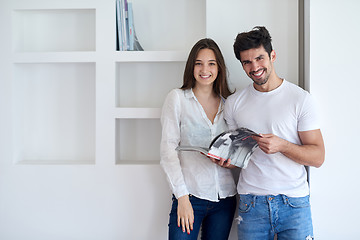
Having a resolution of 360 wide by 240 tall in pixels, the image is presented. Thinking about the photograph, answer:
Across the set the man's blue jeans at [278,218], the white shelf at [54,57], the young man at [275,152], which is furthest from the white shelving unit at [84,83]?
the man's blue jeans at [278,218]

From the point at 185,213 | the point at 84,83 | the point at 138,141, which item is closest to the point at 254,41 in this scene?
the point at 185,213

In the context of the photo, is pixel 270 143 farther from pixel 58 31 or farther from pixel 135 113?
pixel 58 31

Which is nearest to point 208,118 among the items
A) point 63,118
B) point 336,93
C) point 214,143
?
point 214,143

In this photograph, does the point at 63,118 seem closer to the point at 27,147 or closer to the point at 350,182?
the point at 27,147

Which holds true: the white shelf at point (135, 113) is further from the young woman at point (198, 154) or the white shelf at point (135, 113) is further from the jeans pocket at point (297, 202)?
the jeans pocket at point (297, 202)

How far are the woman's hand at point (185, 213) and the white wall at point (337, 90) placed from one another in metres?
0.68

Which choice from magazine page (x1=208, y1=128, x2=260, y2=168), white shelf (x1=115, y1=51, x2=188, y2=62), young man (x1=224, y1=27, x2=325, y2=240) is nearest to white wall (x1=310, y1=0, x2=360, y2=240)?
young man (x1=224, y1=27, x2=325, y2=240)

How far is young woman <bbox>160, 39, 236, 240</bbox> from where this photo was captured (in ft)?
5.43

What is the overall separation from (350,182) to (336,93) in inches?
19.3

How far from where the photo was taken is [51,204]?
200cm

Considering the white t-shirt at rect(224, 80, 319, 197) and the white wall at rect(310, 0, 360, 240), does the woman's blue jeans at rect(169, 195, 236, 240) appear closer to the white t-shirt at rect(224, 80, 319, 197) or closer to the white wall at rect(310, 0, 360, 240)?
the white t-shirt at rect(224, 80, 319, 197)

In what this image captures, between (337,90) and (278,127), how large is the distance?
0.49 m

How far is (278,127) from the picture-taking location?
1504mm

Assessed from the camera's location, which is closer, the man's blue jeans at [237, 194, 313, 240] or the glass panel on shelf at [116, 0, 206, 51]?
the man's blue jeans at [237, 194, 313, 240]
